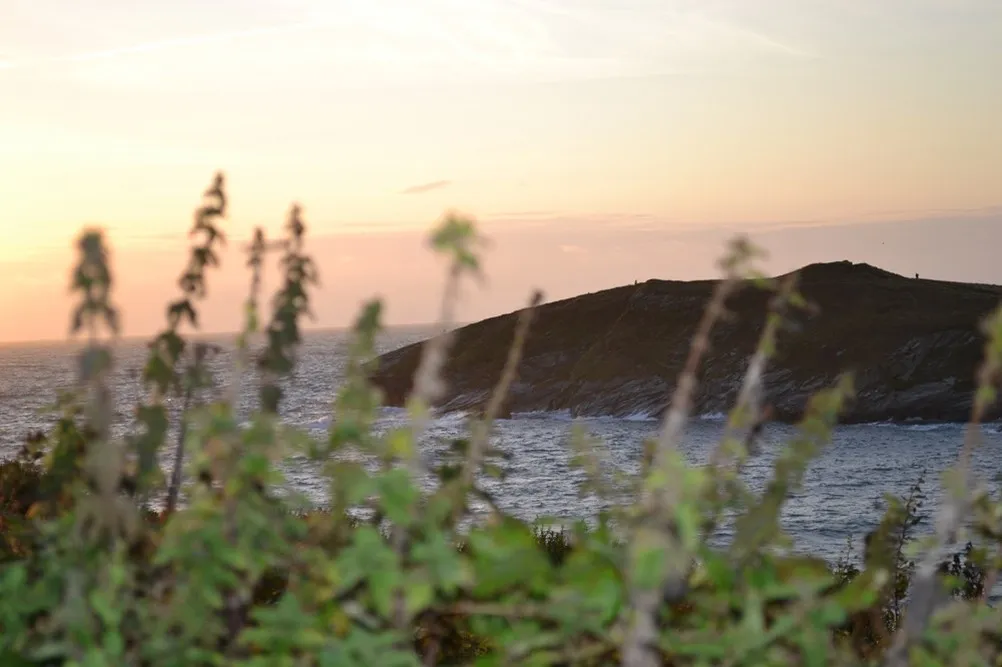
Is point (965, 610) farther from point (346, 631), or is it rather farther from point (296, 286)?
point (296, 286)

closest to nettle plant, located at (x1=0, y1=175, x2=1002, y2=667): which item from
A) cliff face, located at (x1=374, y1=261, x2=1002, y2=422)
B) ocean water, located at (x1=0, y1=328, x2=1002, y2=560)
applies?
ocean water, located at (x1=0, y1=328, x2=1002, y2=560)

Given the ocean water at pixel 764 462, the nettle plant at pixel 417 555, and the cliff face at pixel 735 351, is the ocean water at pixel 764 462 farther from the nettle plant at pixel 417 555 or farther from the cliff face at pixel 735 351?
the nettle plant at pixel 417 555

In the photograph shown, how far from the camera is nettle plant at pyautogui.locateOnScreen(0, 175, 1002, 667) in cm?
193

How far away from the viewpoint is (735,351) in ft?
219

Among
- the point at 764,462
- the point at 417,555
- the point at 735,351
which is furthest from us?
the point at 735,351

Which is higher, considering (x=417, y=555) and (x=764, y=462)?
(x=417, y=555)

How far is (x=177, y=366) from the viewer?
2.90 meters

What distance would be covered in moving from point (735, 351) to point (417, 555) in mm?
66862

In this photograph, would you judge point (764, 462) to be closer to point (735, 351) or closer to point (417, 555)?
point (735, 351)

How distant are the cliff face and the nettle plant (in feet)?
194

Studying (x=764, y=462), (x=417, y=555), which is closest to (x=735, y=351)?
(x=764, y=462)

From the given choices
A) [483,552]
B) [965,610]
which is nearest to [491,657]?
[483,552]

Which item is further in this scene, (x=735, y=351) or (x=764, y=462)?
(x=735, y=351)

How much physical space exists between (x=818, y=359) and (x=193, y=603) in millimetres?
65731
